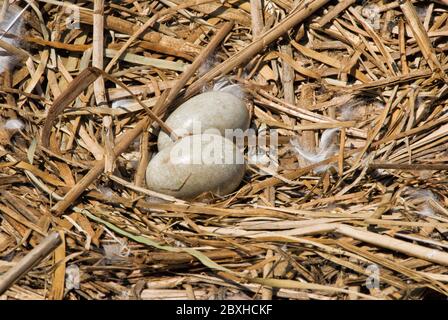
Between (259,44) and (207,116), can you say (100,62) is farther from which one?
(259,44)

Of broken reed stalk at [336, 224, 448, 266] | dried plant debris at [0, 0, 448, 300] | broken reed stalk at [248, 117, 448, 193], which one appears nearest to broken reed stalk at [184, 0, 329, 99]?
dried plant debris at [0, 0, 448, 300]

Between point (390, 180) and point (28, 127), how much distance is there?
136 cm

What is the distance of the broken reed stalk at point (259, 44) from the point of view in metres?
2.88

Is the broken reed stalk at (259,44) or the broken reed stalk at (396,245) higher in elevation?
the broken reed stalk at (259,44)

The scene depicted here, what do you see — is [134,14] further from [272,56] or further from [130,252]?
[130,252]

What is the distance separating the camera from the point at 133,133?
2703 millimetres

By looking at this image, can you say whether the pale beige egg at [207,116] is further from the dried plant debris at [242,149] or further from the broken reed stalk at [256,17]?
the broken reed stalk at [256,17]

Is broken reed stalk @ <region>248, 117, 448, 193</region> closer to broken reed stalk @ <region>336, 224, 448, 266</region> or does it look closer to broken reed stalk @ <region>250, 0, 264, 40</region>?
broken reed stalk @ <region>336, 224, 448, 266</region>

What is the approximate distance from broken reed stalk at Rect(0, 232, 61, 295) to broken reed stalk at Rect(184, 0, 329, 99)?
2.79 feet

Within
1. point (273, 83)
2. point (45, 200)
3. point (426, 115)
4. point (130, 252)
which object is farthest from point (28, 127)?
point (426, 115)

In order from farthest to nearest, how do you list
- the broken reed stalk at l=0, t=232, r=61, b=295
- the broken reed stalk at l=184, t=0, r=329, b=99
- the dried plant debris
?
the broken reed stalk at l=184, t=0, r=329, b=99 < the dried plant debris < the broken reed stalk at l=0, t=232, r=61, b=295

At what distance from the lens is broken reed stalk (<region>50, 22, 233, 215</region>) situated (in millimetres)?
2469

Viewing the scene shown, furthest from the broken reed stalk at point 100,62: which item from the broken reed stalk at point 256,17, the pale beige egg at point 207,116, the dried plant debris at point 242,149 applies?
the broken reed stalk at point 256,17

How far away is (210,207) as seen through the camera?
8.16 ft
